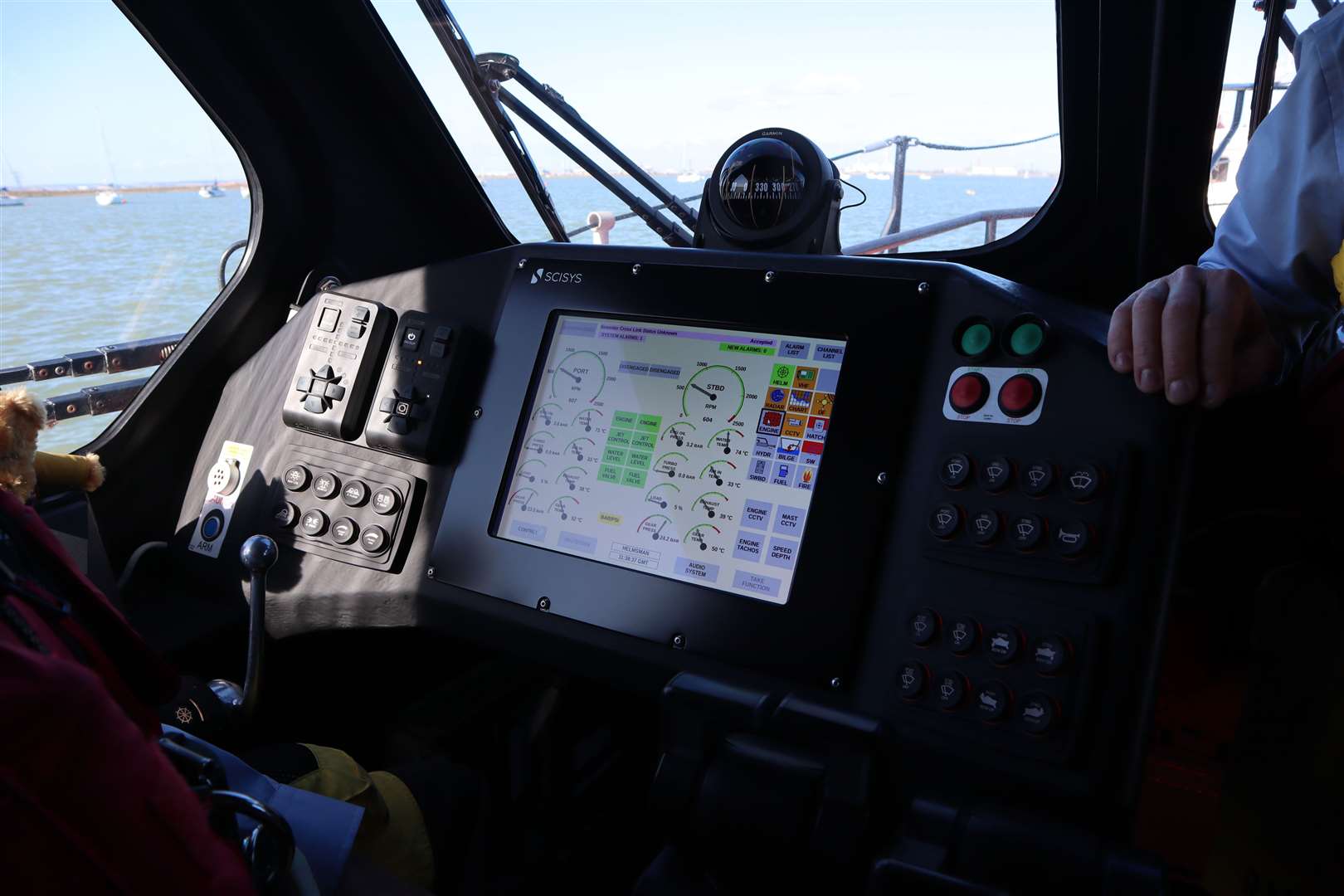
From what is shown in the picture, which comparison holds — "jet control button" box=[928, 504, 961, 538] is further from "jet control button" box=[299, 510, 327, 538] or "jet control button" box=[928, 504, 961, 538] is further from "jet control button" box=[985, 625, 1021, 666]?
"jet control button" box=[299, 510, 327, 538]

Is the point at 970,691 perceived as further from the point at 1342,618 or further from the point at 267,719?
the point at 267,719

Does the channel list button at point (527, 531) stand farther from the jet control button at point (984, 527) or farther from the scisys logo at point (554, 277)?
the jet control button at point (984, 527)

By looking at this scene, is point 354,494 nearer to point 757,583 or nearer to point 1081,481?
point 757,583

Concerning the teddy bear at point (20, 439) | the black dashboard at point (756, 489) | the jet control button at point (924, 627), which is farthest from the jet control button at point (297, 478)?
the jet control button at point (924, 627)

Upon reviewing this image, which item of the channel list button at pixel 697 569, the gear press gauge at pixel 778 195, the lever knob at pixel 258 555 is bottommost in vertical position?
the lever knob at pixel 258 555

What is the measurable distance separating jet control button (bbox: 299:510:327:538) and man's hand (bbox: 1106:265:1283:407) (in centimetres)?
120

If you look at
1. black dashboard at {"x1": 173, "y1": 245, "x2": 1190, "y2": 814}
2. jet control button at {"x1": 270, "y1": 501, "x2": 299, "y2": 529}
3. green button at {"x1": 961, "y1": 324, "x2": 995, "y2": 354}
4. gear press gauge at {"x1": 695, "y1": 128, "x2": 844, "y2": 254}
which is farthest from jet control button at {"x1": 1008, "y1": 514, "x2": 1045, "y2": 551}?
jet control button at {"x1": 270, "y1": 501, "x2": 299, "y2": 529}

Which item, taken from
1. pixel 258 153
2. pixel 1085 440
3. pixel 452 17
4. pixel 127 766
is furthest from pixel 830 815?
pixel 258 153

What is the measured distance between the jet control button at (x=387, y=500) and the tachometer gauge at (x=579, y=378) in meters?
0.31

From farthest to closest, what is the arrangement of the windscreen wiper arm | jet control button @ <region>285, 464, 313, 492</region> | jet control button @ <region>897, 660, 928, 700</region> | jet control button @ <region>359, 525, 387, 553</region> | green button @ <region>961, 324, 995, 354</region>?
the windscreen wiper arm → jet control button @ <region>285, 464, 313, 492</region> → jet control button @ <region>359, 525, 387, 553</region> → green button @ <region>961, 324, 995, 354</region> → jet control button @ <region>897, 660, 928, 700</region>

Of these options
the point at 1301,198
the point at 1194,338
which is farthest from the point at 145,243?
the point at 1301,198

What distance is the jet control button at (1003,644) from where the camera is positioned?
1.03 meters

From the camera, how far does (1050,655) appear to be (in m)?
1.01

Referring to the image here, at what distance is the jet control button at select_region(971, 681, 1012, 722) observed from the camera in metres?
1.02
